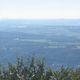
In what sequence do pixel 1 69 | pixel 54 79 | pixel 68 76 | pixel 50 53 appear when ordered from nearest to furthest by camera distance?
pixel 54 79, pixel 68 76, pixel 1 69, pixel 50 53

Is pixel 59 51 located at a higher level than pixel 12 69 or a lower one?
lower

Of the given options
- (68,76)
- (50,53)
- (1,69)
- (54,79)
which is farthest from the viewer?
(50,53)

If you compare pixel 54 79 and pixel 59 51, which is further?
pixel 59 51

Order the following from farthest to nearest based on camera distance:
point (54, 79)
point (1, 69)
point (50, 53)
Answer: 1. point (50, 53)
2. point (1, 69)
3. point (54, 79)

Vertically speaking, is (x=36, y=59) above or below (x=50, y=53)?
above

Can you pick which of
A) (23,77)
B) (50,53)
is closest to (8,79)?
(23,77)

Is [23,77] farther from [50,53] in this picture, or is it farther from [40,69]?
[50,53]

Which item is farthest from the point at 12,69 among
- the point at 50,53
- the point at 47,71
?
the point at 50,53

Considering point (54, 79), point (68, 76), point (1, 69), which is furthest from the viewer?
point (1, 69)

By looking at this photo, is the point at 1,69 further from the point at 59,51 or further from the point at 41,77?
the point at 59,51
